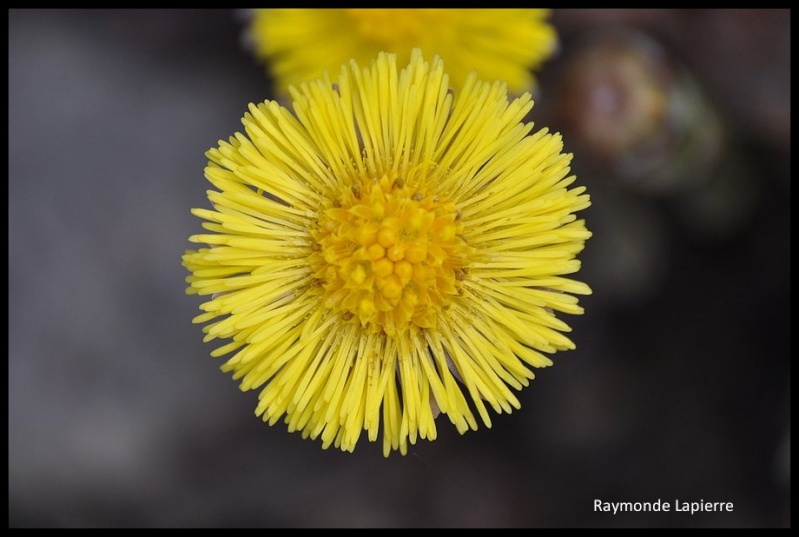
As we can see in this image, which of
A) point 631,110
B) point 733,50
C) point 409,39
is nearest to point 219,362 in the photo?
point 409,39

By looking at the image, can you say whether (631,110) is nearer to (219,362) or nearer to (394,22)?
(394,22)

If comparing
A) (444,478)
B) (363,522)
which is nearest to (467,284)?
(444,478)

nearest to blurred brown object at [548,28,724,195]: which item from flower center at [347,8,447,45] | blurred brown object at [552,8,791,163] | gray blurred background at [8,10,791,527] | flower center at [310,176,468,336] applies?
blurred brown object at [552,8,791,163]

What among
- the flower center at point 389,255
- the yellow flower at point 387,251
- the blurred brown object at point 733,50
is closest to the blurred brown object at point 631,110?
the blurred brown object at point 733,50

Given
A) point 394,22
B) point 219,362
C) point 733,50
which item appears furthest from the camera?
point 219,362

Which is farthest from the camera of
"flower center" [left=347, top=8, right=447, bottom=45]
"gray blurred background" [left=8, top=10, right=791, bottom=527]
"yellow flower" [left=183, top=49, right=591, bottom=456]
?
"gray blurred background" [left=8, top=10, right=791, bottom=527]

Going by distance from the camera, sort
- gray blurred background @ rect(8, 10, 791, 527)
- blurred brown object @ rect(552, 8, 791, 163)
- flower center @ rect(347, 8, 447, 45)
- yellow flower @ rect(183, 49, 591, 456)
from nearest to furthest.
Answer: yellow flower @ rect(183, 49, 591, 456)
flower center @ rect(347, 8, 447, 45)
blurred brown object @ rect(552, 8, 791, 163)
gray blurred background @ rect(8, 10, 791, 527)

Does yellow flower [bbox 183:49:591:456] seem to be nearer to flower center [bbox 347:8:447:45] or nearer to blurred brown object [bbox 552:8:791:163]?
flower center [bbox 347:8:447:45]

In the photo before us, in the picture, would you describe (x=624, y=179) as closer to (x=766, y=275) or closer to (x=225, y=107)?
(x=766, y=275)
